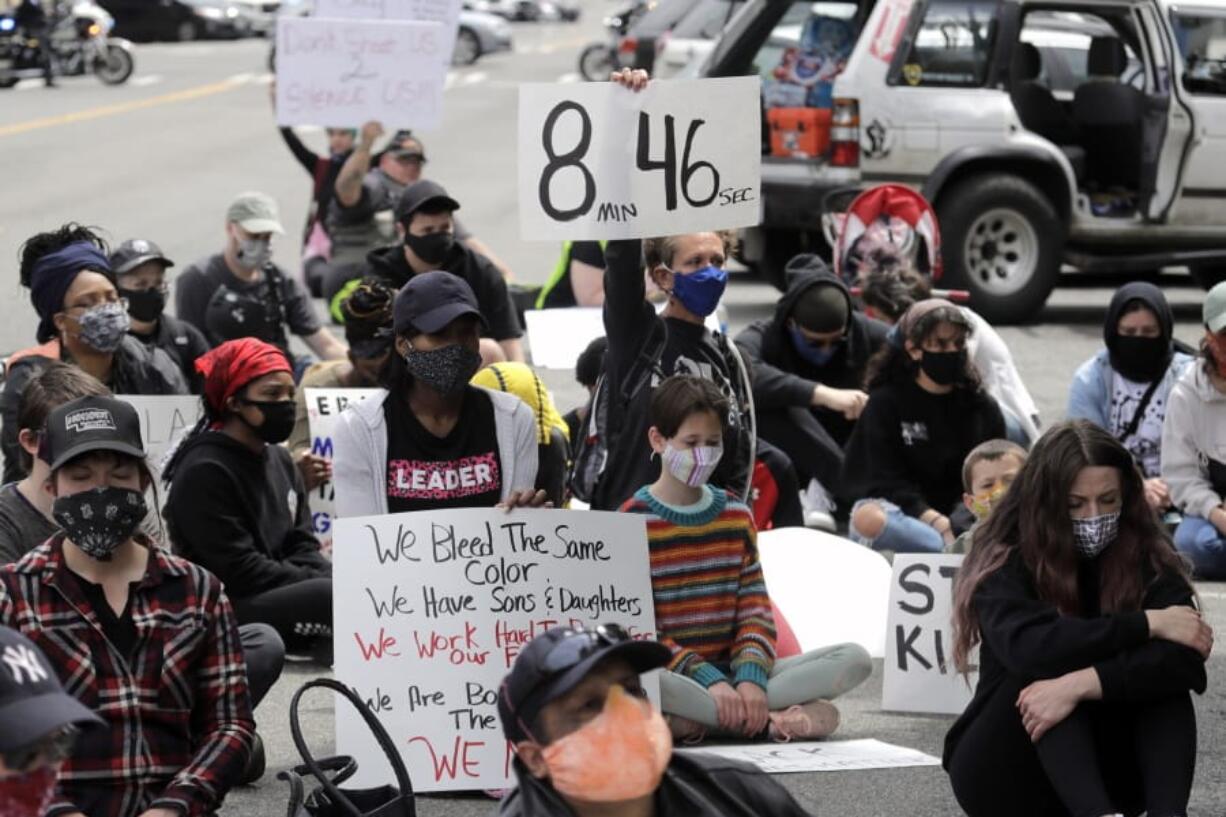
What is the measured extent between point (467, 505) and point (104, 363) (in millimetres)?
2031

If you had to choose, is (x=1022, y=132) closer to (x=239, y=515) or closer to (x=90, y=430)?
(x=239, y=515)

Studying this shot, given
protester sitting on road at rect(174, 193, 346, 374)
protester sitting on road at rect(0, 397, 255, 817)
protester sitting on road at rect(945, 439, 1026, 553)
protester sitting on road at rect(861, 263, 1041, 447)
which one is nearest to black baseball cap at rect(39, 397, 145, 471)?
protester sitting on road at rect(0, 397, 255, 817)

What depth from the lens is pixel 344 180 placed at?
44.4ft

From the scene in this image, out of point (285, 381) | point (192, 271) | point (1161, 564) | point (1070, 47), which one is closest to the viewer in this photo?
point (1161, 564)

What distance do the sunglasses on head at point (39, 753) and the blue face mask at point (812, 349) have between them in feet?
20.5

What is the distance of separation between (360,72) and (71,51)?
22.7 metres

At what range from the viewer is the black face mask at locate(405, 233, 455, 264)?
913cm

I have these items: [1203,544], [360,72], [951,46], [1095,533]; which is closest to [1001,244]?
[951,46]

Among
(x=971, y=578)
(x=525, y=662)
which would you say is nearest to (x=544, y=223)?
(x=971, y=578)

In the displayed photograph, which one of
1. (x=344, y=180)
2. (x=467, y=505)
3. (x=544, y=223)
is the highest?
(x=544, y=223)

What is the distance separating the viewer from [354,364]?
8.95 meters

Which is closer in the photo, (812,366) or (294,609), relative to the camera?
(294,609)

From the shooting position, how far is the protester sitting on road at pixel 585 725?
3.68m

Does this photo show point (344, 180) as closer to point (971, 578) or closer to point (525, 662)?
point (971, 578)
